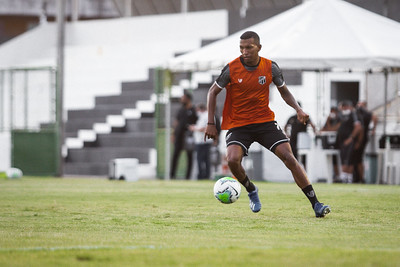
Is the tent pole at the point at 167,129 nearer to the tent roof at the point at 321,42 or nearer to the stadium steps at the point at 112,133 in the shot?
the tent roof at the point at 321,42

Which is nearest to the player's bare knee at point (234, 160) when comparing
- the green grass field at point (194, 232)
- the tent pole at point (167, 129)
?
the green grass field at point (194, 232)

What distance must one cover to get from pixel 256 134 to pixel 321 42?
11287mm

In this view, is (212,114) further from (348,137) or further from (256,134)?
(348,137)

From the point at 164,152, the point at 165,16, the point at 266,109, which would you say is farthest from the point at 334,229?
the point at 165,16

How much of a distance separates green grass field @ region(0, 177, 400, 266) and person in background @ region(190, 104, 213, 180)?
28.4 ft

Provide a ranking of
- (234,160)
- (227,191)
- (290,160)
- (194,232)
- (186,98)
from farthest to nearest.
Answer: (186,98) < (227,191) < (234,160) < (290,160) < (194,232)

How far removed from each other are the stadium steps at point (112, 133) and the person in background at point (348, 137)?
7339 millimetres

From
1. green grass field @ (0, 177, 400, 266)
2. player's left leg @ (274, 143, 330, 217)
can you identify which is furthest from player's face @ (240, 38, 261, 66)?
green grass field @ (0, 177, 400, 266)

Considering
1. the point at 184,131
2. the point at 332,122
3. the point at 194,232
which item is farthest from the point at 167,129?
the point at 194,232

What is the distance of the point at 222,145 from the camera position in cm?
2370

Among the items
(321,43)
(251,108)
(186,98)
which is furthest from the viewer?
(186,98)

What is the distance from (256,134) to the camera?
1081 cm

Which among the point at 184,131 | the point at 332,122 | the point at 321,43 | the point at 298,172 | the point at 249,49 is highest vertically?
the point at 321,43

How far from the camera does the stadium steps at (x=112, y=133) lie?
28656 millimetres
